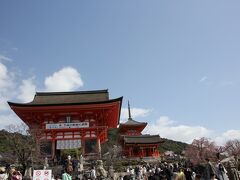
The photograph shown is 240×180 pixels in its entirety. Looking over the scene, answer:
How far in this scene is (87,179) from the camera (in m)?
21.5

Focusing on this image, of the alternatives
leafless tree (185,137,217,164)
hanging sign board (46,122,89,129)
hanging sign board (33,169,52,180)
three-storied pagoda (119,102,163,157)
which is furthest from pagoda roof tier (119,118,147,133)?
hanging sign board (33,169,52,180)

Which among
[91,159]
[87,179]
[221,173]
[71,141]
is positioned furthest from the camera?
[71,141]

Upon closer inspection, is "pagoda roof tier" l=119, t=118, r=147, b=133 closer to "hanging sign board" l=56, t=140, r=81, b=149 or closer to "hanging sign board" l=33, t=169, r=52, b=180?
"hanging sign board" l=56, t=140, r=81, b=149

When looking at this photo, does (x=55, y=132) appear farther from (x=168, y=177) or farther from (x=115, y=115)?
(x=168, y=177)

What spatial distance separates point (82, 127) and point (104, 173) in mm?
8261

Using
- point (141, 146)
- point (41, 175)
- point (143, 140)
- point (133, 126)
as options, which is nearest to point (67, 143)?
point (41, 175)

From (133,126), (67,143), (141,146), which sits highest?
(133,126)

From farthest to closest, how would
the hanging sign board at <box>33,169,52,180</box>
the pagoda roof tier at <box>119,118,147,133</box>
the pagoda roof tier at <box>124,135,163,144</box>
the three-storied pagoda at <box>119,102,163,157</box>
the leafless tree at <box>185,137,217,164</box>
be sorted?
the leafless tree at <box>185,137,217,164</box> < the pagoda roof tier at <box>119,118,147,133</box> < the pagoda roof tier at <box>124,135,163,144</box> < the three-storied pagoda at <box>119,102,163,157</box> < the hanging sign board at <box>33,169,52,180</box>

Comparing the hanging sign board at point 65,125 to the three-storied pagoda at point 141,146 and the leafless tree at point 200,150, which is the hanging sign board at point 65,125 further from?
the leafless tree at point 200,150

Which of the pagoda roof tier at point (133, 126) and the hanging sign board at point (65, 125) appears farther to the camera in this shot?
the pagoda roof tier at point (133, 126)

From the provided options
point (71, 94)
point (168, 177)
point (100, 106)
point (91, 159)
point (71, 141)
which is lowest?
point (168, 177)

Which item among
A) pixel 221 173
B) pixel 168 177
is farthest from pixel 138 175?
pixel 221 173

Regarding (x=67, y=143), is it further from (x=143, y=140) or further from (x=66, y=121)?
(x=143, y=140)

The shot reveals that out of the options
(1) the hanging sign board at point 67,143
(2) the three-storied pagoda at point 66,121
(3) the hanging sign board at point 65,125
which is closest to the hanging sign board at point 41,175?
(2) the three-storied pagoda at point 66,121
